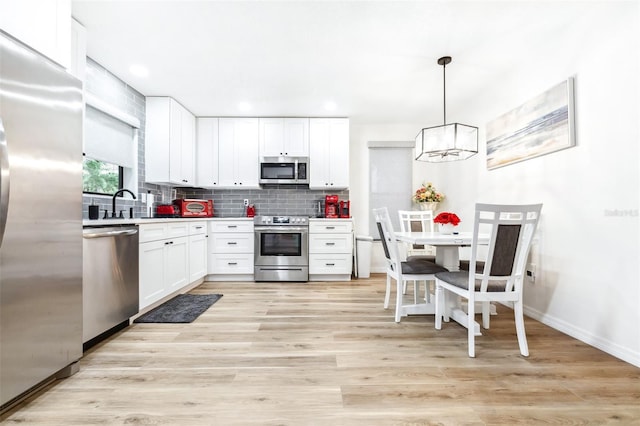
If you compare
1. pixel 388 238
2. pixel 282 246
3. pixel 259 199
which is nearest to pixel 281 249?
pixel 282 246

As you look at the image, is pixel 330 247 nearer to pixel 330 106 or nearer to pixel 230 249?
pixel 230 249

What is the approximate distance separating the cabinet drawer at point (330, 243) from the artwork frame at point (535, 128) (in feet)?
6.61

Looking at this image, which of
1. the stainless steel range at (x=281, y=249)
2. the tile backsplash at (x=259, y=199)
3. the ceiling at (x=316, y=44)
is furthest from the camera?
the tile backsplash at (x=259, y=199)

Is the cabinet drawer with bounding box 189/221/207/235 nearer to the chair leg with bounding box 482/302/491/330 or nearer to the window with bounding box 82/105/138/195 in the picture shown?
the window with bounding box 82/105/138/195

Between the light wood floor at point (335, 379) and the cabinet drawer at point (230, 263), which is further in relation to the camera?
the cabinet drawer at point (230, 263)

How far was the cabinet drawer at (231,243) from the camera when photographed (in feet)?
14.0

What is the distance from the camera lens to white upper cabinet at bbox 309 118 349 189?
458 centimetres

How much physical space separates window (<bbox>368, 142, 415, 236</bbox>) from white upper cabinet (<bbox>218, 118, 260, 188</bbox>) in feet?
6.18

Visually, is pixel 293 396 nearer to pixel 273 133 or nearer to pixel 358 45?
pixel 358 45

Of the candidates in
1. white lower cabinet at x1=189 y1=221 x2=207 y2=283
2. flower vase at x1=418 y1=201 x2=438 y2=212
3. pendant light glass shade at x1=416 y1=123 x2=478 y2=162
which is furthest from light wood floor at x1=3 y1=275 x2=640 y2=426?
A: flower vase at x1=418 y1=201 x2=438 y2=212

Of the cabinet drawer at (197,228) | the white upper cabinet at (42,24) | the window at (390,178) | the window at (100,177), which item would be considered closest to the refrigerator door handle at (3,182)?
the white upper cabinet at (42,24)

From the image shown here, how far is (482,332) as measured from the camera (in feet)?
7.89

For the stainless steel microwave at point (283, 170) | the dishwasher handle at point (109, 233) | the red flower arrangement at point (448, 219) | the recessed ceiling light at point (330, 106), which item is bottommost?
the dishwasher handle at point (109, 233)

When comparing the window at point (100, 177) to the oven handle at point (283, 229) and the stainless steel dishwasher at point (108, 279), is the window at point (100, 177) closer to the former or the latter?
the stainless steel dishwasher at point (108, 279)
